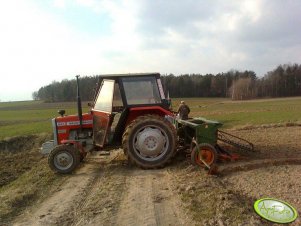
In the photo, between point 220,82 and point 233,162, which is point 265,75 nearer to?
point 220,82

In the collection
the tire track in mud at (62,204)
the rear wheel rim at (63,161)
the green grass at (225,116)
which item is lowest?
the green grass at (225,116)

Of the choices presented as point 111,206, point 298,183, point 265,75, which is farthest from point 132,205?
point 265,75

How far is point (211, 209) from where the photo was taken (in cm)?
555

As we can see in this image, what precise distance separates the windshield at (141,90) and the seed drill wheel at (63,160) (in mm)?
1817

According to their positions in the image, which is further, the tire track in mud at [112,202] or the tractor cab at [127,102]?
the tractor cab at [127,102]

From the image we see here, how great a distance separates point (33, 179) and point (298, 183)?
215 inches

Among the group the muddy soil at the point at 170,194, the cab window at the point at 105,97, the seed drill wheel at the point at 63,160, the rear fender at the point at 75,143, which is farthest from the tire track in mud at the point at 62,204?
the cab window at the point at 105,97

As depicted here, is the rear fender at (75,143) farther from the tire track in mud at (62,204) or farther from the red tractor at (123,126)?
the tire track in mud at (62,204)

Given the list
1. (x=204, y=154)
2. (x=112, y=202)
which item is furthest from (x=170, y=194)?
(x=204, y=154)

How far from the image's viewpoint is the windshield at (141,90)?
30.8ft

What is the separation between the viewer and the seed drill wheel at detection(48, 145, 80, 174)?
8.95 meters

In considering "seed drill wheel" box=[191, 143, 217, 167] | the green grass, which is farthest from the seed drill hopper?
the green grass

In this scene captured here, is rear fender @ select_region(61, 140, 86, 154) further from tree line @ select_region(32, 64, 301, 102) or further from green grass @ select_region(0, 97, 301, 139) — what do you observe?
tree line @ select_region(32, 64, 301, 102)

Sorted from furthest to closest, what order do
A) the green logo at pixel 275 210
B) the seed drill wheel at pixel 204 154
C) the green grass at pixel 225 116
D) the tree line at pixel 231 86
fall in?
the tree line at pixel 231 86 < the green grass at pixel 225 116 < the seed drill wheel at pixel 204 154 < the green logo at pixel 275 210
